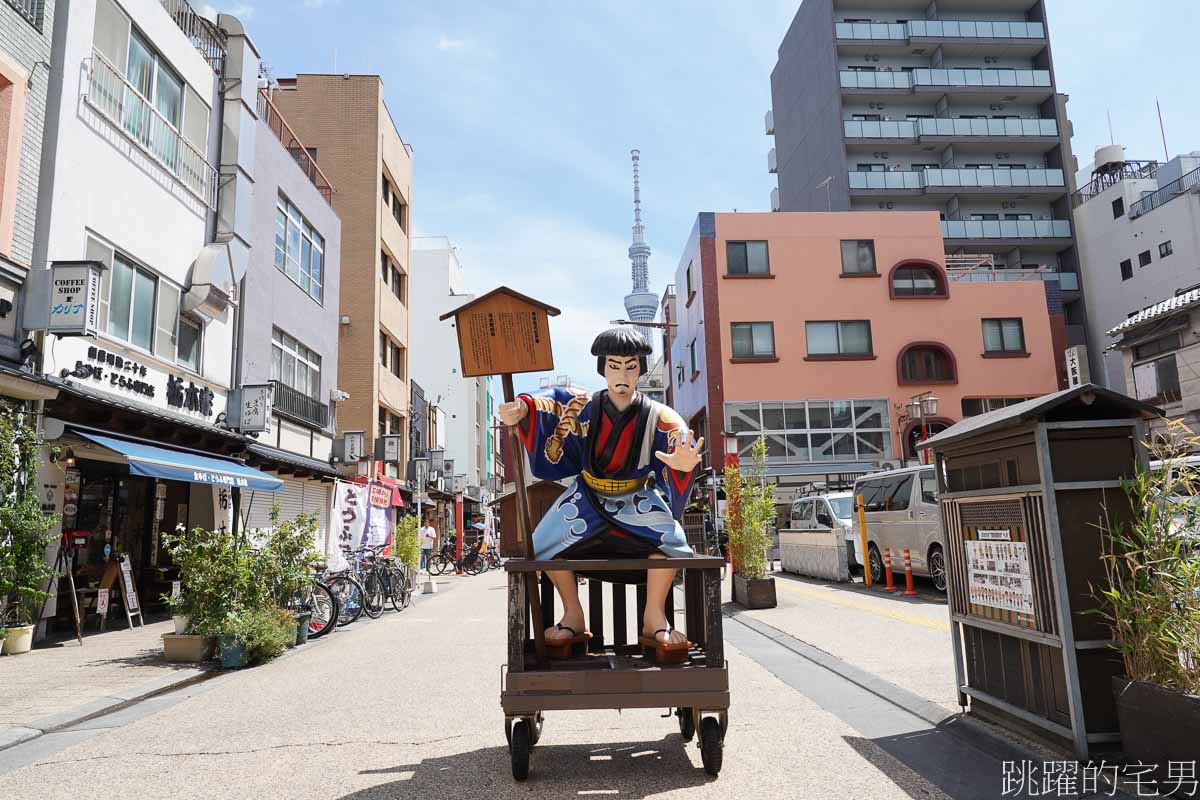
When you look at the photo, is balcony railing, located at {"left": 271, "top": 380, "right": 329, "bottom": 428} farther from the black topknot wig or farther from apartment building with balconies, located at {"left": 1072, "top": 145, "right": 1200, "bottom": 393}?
apartment building with balconies, located at {"left": 1072, "top": 145, "right": 1200, "bottom": 393}

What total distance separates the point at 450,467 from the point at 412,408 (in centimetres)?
742

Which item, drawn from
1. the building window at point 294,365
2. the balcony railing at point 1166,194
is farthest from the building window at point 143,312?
the balcony railing at point 1166,194

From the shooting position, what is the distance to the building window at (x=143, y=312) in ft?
39.7

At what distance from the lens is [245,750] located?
5000 millimetres

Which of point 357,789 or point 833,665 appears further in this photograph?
point 833,665

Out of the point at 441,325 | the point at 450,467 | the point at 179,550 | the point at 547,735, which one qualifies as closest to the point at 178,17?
the point at 179,550

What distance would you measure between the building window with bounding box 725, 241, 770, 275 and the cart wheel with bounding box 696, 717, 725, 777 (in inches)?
1199

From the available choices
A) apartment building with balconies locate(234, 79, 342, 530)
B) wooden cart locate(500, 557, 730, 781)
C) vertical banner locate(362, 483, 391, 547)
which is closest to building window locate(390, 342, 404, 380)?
apartment building with balconies locate(234, 79, 342, 530)

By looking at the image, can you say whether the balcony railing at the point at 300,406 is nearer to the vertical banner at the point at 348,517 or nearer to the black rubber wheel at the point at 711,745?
the vertical banner at the point at 348,517

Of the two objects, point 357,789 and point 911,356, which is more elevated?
point 911,356

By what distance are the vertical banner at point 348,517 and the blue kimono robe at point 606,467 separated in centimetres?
1065

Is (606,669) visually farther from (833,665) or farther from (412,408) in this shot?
(412,408)

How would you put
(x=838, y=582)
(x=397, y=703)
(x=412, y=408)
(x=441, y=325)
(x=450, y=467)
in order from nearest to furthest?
(x=397, y=703) → (x=838, y=582) → (x=412, y=408) → (x=450, y=467) → (x=441, y=325)

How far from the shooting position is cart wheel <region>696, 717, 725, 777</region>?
4098mm
